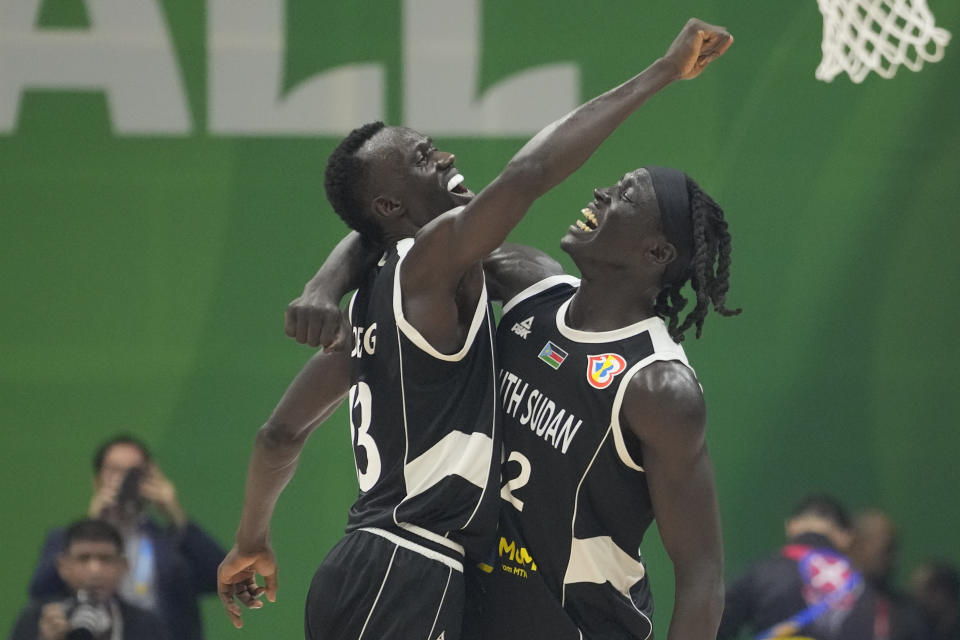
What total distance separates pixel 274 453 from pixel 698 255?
1242 mm

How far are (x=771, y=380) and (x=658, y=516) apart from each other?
13.1ft

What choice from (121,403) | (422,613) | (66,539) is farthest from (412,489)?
(121,403)

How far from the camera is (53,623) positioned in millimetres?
5691

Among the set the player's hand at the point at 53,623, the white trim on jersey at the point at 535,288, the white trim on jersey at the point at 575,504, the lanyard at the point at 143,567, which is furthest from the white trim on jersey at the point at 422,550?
the lanyard at the point at 143,567

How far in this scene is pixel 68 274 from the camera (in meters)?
6.90

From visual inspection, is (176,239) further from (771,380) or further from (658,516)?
(658,516)

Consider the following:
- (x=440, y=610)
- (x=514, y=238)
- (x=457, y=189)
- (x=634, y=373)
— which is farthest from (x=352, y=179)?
(x=514, y=238)

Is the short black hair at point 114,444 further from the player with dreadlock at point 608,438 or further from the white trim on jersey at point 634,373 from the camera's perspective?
the white trim on jersey at point 634,373

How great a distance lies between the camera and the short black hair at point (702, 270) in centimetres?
346

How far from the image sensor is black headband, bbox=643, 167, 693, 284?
348 centimetres

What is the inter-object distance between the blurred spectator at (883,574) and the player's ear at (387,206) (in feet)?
12.9

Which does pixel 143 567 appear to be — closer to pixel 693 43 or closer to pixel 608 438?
pixel 608 438

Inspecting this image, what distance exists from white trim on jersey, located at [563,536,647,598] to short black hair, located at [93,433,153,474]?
371 cm

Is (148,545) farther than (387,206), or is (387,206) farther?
(148,545)
